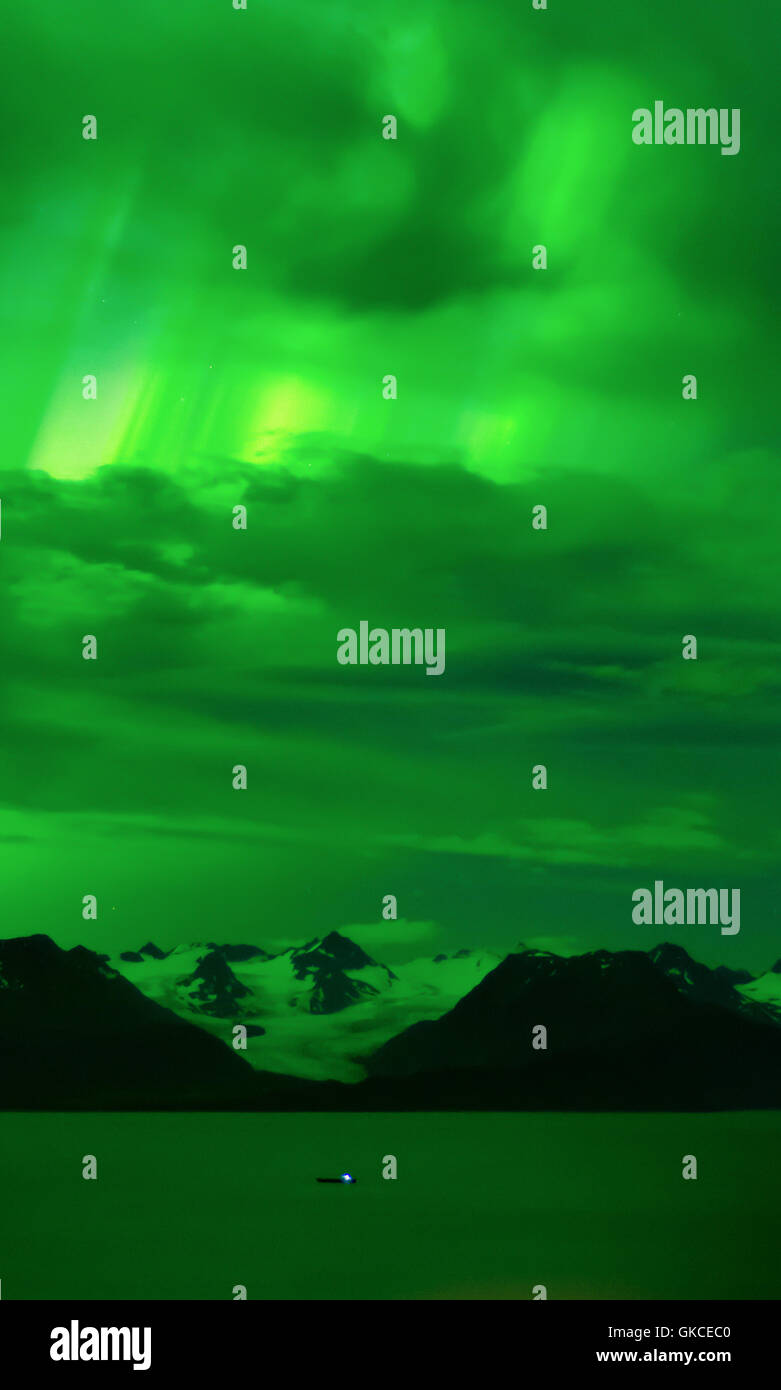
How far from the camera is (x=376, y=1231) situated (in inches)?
4114

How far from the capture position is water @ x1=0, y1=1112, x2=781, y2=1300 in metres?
70.8

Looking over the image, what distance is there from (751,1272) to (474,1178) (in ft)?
294

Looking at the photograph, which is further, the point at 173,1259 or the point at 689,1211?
the point at 689,1211

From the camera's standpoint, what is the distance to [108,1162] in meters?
189

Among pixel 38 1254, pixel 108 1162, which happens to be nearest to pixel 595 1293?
pixel 38 1254

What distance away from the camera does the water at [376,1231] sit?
70750 mm

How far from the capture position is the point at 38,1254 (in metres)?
86.2

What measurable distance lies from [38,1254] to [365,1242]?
2116 cm

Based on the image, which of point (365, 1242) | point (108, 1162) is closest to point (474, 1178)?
point (108, 1162)

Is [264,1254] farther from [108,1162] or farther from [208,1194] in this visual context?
[108,1162]
